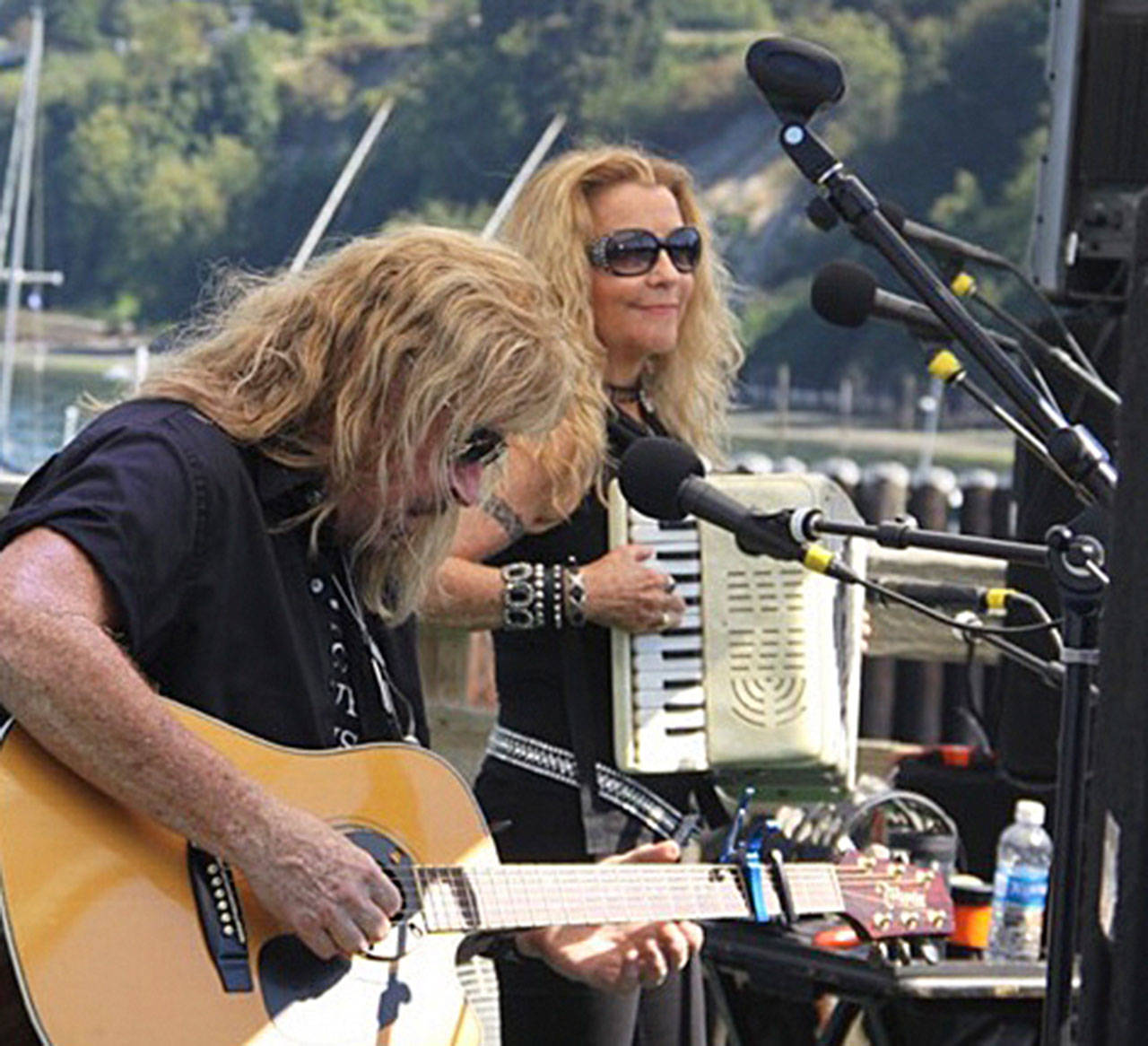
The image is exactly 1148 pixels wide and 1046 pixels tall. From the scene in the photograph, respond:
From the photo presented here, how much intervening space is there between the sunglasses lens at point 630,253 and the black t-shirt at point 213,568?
44.2 inches

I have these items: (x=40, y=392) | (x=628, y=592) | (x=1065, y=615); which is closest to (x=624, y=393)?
(x=628, y=592)

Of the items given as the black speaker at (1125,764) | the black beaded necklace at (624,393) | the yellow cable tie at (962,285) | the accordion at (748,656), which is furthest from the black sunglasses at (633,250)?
the black speaker at (1125,764)

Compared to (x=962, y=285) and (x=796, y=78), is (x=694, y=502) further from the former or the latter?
(x=962, y=285)

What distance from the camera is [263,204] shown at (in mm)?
40062

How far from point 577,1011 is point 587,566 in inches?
26.9

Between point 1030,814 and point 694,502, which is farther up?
point 694,502

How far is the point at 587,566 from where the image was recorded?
3.99m

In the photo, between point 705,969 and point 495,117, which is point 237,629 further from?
point 495,117

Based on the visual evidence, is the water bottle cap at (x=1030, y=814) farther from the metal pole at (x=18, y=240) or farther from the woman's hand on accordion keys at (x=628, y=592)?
the metal pole at (x=18, y=240)

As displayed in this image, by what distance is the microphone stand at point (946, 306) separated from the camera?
2.96 m

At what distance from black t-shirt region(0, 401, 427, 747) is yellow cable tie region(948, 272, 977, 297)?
1.03 m

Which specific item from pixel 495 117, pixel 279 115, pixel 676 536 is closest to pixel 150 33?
pixel 279 115

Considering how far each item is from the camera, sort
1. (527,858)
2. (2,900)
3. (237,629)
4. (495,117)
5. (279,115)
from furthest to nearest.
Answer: (279,115) → (495,117) → (527,858) → (237,629) → (2,900)

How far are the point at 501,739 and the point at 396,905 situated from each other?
104 centimetres
